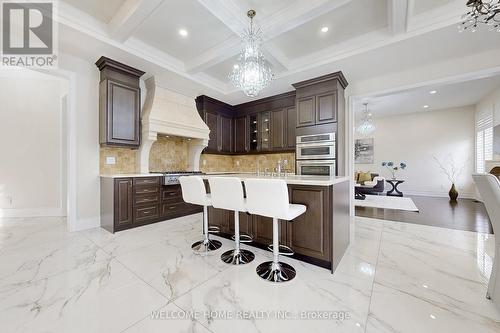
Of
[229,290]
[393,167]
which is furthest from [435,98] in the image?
[229,290]

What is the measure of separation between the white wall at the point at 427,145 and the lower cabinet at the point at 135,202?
26.6ft

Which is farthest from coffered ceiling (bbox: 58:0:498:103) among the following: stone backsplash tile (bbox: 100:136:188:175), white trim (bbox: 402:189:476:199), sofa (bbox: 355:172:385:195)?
white trim (bbox: 402:189:476:199)

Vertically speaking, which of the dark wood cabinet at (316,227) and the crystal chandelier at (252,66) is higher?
the crystal chandelier at (252,66)

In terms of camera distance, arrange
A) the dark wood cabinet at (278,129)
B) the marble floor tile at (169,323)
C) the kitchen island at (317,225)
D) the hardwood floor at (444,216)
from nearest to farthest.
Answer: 1. the marble floor tile at (169,323)
2. the kitchen island at (317,225)
3. the hardwood floor at (444,216)
4. the dark wood cabinet at (278,129)

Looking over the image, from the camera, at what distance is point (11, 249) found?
8.24ft

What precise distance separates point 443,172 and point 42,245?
10.4m

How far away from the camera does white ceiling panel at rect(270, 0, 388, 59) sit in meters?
2.46

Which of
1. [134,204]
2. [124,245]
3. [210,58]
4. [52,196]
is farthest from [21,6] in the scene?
[52,196]

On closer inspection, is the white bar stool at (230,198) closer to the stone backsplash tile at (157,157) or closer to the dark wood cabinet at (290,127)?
the stone backsplash tile at (157,157)

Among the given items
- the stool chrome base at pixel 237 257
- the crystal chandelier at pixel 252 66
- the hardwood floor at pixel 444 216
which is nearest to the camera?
the stool chrome base at pixel 237 257

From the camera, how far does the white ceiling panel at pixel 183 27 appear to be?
8.25ft

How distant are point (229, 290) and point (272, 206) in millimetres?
796

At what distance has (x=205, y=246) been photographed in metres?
2.50

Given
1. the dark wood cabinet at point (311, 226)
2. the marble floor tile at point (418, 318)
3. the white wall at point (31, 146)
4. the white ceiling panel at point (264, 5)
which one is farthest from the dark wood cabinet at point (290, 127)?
the white wall at point (31, 146)
